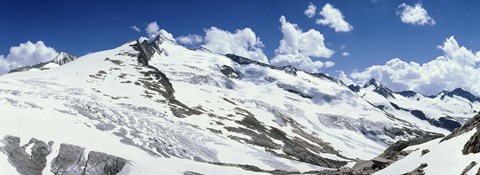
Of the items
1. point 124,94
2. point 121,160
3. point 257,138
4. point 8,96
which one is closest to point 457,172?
point 121,160

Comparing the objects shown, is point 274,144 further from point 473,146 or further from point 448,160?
point 473,146

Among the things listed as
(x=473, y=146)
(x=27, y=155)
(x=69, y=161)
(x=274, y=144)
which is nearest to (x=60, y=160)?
(x=69, y=161)

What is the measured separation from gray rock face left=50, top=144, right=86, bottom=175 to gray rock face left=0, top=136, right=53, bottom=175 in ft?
5.16

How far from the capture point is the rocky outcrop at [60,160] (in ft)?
209

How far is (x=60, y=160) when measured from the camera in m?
67.2

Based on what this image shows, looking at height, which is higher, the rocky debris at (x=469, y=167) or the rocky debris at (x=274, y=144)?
the rocky debris at (x=274, y=144)

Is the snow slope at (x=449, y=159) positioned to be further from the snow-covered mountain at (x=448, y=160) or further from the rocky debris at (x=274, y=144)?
the rocky debris at (x=274, y=144)

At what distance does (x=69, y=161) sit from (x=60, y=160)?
3.94 feet

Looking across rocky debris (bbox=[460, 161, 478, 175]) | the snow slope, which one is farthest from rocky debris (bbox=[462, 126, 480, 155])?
rocky debris (bbox=[460, 161, 478, 175])

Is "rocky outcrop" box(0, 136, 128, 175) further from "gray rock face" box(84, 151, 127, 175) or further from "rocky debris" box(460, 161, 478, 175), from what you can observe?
"rocky debris" box(460, 161, 478, 175)

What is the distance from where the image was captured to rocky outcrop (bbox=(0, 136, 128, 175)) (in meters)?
63.6

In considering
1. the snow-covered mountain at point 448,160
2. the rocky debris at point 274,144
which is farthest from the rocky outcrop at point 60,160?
the rocky debris at point 274,144

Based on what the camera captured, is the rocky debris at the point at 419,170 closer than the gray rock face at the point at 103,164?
Yes

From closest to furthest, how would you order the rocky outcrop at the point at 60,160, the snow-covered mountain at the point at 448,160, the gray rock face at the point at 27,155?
the snow-covered mountain at the point at 448,160, the gray rock face at the point at 27,155, the rocky outcrop at the point at 60,160
